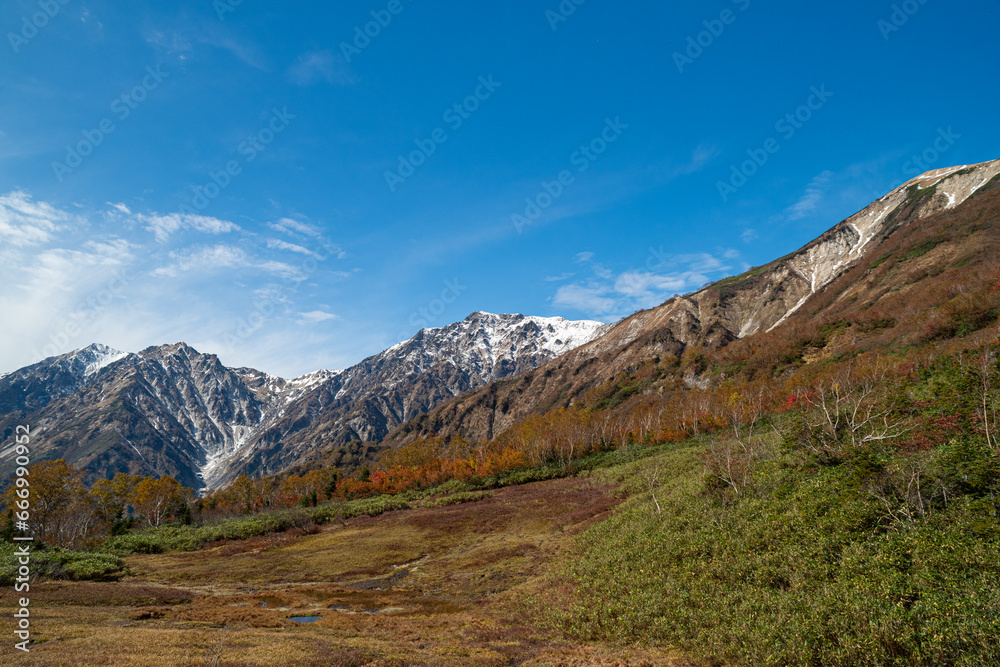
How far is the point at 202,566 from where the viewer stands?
38.2m

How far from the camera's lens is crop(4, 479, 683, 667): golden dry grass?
49.4 feet

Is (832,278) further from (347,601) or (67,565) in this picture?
(67,565)

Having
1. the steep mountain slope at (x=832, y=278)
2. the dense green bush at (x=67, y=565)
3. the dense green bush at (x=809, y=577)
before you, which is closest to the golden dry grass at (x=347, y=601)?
the dense green bush at (x=67, y=565)

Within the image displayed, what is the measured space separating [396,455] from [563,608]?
11784 centimetres

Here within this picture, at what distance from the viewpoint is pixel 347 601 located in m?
26.5

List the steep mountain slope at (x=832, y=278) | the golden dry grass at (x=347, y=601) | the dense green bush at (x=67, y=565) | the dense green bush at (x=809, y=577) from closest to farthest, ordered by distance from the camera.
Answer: the dense green bush at (x=809, y=577) < the golden dry grass at (x=347, y=601) < the dense green bush at (x=67, y=565) < the steep mountain slope at (x=832, y=278)

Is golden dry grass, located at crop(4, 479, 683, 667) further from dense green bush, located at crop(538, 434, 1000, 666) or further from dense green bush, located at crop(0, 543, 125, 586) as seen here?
dense green bush, located at crop(538, 434, 1000, 666)

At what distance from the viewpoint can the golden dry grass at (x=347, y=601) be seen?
593 inches

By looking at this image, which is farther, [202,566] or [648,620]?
[202,566]

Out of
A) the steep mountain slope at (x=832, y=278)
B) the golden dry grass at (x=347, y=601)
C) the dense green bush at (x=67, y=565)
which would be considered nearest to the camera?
the golden dry grass at (x=347, y=601)

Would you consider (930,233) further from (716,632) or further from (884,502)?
(716,632)

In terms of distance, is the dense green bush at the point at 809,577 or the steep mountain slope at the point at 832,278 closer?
the dense green bush at the point at 809,577

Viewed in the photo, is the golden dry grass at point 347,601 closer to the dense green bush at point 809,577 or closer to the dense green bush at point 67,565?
the dense green bush at point 67,565

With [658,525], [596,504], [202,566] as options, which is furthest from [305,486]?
[658,525]
